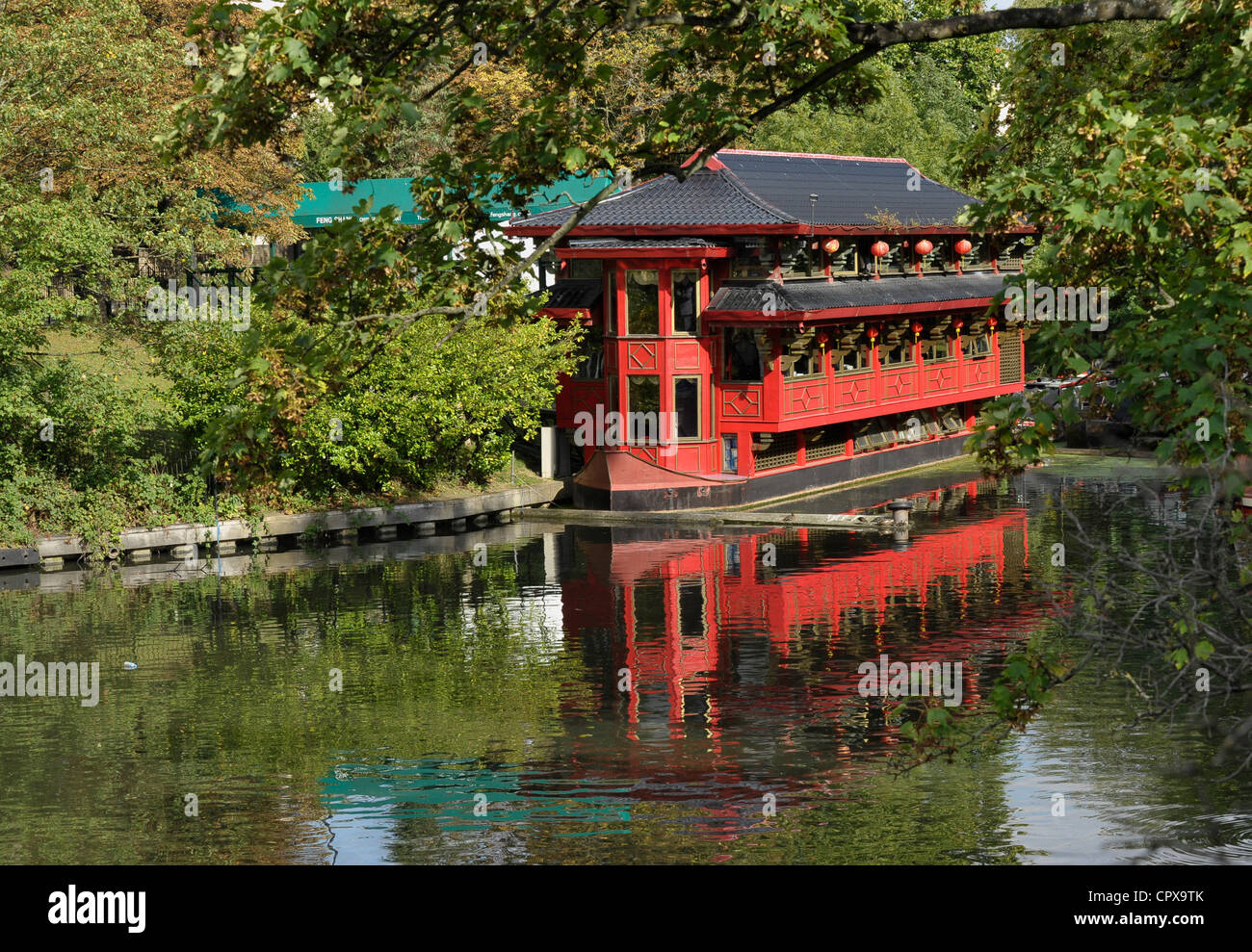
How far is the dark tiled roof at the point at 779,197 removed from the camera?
3644 centimetres

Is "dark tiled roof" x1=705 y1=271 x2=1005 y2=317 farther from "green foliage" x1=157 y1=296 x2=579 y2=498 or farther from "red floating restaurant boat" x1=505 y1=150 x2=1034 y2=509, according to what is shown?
"green foliage" x1=157 y1=296 x2=579 y2=498

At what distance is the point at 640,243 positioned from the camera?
36.2 meters

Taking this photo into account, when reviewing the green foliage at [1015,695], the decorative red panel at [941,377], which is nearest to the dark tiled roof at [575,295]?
the decorative red panel at [941,377]

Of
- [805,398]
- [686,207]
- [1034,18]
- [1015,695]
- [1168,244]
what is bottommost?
[1015,695]

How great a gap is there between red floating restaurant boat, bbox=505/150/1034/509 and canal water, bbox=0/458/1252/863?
4531mm

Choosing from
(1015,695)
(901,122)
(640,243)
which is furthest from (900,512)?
(901,122)

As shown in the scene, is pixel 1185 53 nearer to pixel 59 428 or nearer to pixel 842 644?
pixel 842 644

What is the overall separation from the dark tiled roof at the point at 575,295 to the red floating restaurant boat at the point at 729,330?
4cm

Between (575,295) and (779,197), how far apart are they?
18.6 feet

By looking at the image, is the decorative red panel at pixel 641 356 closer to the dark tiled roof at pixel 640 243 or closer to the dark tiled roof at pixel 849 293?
the dark tiled roof at pixel 849 293

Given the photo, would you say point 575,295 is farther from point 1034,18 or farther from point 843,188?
point 1034,18

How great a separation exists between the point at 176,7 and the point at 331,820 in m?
43.6

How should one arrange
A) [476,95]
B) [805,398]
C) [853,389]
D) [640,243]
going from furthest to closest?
[853,389] → [805,398] → [640,243] → [476,95]

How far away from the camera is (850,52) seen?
36.2 ft
